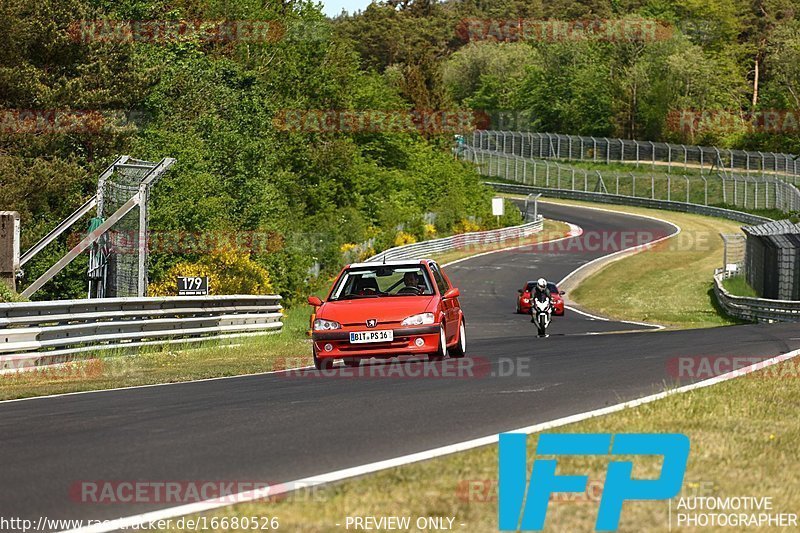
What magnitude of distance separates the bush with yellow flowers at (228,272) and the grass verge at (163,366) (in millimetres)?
16249

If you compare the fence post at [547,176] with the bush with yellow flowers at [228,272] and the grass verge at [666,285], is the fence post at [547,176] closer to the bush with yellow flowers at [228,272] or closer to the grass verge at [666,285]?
the grass verge at [666,285]

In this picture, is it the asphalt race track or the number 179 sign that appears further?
the number 179 sign

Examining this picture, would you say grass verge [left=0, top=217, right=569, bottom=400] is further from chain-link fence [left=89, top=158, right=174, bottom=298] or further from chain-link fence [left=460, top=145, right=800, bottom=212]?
chain-link fence [left=460, top=145, right=800, bottom=212]

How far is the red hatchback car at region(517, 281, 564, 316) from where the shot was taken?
39.4 meters

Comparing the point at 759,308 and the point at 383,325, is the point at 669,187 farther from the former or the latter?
the point at 383,325

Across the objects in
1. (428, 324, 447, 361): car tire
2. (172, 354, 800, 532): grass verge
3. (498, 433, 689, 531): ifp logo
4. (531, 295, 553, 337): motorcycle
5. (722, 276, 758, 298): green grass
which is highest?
(498, 433, 689, 531): ifp logo

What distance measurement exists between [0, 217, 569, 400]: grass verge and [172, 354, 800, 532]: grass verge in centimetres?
738

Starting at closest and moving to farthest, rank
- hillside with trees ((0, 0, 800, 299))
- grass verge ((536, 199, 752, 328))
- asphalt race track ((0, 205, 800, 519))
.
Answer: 1. asphalt race track ((0, 205, 800, 519))
2. grass verge ((536, 199, 752, 328))
3. hillside with trees ((0, 0, 800, 299))

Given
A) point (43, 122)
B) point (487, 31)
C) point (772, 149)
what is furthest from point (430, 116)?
point (487, 31)

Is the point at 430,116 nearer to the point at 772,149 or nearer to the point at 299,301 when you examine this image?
the point at 772,149

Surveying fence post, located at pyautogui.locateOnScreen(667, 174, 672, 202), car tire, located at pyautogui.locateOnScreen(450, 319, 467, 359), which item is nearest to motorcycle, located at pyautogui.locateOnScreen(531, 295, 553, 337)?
car tire, located at pyautogui.locateOnScreen(450, 319, 467, 359)

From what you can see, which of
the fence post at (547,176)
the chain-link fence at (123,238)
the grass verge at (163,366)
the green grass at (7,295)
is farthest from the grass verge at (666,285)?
the fence post at (547,176)

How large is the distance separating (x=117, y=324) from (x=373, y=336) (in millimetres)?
5857

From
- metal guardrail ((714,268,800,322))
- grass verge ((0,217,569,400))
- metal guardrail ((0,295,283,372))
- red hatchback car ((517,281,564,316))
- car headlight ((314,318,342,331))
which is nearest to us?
grass verge ((0,217,569,400))
